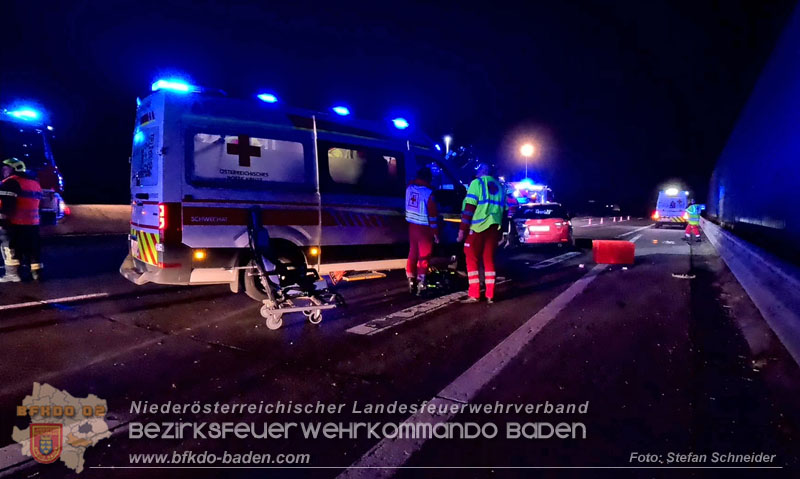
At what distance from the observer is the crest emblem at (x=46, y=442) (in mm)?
2439

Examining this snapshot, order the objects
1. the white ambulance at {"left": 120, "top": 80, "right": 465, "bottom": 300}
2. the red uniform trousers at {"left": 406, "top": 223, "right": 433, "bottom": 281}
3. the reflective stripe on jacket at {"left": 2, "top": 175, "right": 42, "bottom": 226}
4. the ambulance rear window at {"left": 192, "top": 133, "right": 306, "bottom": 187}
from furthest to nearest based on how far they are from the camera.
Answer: the reflective stripe on jacket at {"left": 2, "top": 175, "right": 42, "bottom": 226} < the red uniform trousers at {"left": 406, "top": 223, "right": 433, "bottom": 281} < the ambulance rear window at {"left": 192, "top": 133, "right": 306, "bottom": 187} < the white ambulance at {"left": 120, "top": 80, "right": 465, "bottom": 300}

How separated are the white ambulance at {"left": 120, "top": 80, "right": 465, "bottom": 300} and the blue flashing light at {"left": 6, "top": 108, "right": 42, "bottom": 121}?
1041 cm

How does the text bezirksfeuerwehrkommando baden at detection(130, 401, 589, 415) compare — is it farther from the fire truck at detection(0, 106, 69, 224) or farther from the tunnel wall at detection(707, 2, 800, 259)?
the fire truck at detection(0, 106, 69, 224)

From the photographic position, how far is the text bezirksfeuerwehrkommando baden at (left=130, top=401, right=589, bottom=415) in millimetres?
2938

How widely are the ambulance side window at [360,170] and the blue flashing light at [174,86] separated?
1626mm

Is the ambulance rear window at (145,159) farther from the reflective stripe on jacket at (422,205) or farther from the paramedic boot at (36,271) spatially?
the reflective stripe on jacket at (422,205)

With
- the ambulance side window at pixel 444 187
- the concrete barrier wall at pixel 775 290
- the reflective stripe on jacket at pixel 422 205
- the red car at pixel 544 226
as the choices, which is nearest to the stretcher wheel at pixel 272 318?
the reflective stripe on jacket at pixel 422 205

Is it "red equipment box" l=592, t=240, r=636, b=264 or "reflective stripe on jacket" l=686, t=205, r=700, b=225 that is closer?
"red equipment box" l=592, t=240, r=636, b=264

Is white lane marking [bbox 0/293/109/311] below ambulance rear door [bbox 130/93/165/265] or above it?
below

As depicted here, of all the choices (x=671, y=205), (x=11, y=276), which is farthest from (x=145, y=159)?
(x=671, y=205)

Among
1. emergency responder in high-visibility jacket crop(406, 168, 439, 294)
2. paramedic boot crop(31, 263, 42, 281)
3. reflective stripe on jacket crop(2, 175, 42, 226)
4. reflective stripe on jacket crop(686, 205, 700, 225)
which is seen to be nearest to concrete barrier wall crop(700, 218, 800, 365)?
emergency responder in high-visibility jacket crop(406, 168, 439, 294)

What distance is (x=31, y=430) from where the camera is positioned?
269 cm

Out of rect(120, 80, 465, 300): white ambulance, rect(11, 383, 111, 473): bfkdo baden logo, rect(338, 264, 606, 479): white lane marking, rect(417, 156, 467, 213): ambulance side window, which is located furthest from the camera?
rect(417, 156, 467, 213): ambulance side window

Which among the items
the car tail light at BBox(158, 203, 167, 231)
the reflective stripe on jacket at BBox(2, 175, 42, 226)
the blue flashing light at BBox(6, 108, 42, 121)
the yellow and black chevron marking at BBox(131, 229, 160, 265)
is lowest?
A: the yellow and black chevron marking at BBox(131, 229, 160, 265)
